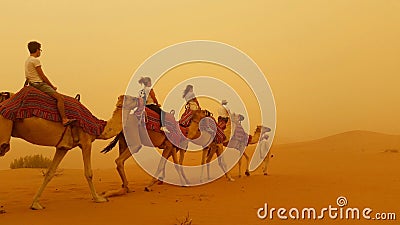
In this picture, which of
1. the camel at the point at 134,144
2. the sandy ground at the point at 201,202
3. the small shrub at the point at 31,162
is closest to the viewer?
the sandy ground at the point at 201,202

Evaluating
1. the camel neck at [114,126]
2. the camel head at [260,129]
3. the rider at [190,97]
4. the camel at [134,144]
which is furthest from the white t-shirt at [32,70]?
the camel head at [260,129]

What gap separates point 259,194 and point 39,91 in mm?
4946

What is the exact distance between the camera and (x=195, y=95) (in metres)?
11.4

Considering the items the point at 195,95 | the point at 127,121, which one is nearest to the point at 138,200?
the point at 127,121

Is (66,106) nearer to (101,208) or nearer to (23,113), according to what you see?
(23,113)

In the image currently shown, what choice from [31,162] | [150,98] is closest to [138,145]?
[150,98]

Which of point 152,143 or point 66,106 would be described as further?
point 152,143

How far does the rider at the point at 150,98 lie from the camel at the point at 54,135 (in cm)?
155

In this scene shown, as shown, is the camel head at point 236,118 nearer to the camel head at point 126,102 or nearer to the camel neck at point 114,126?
the camel head at point 126,102

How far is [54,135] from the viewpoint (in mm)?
7516

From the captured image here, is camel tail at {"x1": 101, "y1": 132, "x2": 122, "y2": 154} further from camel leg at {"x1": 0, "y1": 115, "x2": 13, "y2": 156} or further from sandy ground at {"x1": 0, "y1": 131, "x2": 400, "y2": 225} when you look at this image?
camel leg at {"x1": 0, "y1": 115, "x2": 13, "y2": 156}

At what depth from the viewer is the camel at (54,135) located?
6.87 metres

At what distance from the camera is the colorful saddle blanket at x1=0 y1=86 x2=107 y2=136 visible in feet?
22.8

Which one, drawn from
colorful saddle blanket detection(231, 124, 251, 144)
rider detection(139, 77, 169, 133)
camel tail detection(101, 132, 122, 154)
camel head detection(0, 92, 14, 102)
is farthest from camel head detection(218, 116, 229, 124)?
camel head detection(0, 92, 14, 102)
